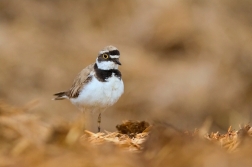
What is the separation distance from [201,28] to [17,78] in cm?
274

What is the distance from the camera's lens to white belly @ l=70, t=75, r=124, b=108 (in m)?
4.13

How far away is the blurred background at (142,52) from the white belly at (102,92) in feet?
9.83

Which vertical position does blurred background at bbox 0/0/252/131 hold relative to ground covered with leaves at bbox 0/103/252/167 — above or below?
above

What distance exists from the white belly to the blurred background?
3.00m

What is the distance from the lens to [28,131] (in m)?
1.37

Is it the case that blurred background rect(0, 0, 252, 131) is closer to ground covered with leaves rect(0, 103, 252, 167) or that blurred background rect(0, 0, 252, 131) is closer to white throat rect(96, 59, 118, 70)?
white throat rect(96, 59, 118, 70)

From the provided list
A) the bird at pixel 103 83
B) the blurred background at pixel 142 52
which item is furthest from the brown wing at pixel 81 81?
the blurred background at pixel 142 52

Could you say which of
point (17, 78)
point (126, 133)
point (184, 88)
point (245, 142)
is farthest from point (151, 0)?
point (245, 142)

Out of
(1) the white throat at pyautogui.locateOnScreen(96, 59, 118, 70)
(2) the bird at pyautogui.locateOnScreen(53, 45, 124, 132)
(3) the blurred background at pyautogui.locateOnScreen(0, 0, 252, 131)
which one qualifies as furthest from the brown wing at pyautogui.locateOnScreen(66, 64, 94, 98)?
(3) the blurred background at pyautogui.locateOnScreen(0, 0, 252, 131)

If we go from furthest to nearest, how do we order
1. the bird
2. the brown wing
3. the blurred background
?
Result: the blurred background → the brown wing → the bird

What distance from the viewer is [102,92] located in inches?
163

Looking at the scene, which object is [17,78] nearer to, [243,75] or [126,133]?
[243,75]

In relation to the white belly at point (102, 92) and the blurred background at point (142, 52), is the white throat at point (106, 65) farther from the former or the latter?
the blurred background at point (142, 52)

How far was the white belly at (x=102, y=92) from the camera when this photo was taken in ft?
13.6
